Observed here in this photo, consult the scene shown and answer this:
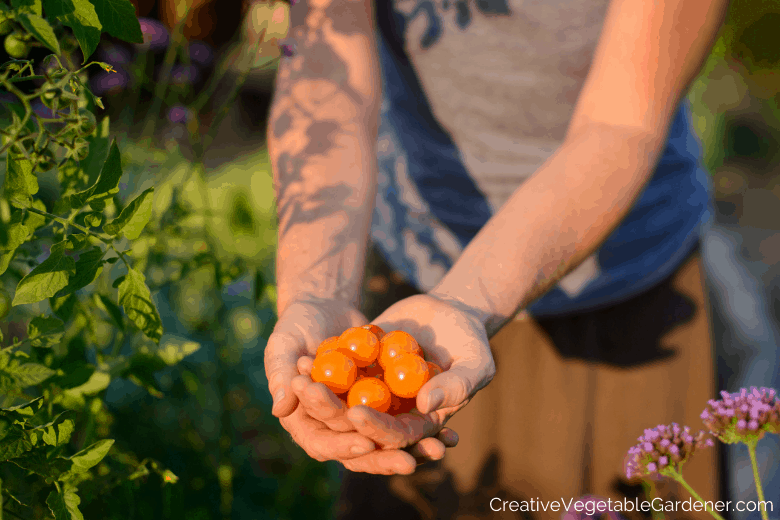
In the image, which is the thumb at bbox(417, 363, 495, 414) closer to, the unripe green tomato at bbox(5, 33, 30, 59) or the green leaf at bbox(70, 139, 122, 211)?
the green leaf at bbox(70, 139, 122, 211)

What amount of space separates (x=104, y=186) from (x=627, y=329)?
1438 mm

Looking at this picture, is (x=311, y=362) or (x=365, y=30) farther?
(x=365, y=30)

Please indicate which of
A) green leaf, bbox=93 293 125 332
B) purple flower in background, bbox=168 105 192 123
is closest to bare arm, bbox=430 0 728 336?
green leaf, bbox=93 293 125 332

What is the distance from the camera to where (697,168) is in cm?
168

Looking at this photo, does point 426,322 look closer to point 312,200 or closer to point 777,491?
point 312,200

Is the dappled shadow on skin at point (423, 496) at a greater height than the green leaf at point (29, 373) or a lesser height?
lesser

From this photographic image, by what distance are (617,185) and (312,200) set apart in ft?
2.28

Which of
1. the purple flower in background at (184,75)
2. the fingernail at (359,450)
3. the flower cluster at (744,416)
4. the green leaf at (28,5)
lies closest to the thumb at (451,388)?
the fingernail at (359,450)

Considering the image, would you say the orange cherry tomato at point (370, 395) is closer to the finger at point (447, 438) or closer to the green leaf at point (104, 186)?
the finger at point (447, 438)

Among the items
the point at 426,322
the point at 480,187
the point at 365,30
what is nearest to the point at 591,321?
the point at 480,187

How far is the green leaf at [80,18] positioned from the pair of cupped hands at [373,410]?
534 millimetres

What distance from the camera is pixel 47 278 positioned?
0.68 metres

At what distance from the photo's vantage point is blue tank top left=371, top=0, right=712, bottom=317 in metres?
1.59

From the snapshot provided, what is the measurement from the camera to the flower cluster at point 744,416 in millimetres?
762
